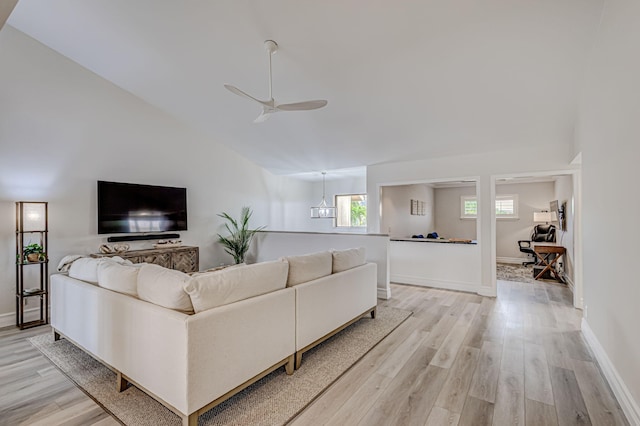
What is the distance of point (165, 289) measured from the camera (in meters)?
1.97

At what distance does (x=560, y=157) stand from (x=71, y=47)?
6.87 meters

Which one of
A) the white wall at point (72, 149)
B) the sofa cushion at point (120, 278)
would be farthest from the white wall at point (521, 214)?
the sofa cushion at point (120, 278)

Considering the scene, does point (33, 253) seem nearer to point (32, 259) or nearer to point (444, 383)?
point (32, 259)

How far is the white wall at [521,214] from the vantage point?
316 inches

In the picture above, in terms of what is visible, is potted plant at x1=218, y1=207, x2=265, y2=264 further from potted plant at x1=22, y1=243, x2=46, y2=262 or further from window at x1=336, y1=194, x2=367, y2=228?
window at x1=336, y1=194, x2=367, y2=228

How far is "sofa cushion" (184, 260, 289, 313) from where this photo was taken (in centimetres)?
192

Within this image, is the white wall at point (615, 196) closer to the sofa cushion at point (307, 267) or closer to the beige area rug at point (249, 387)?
the beige area rug at point (249, 387)

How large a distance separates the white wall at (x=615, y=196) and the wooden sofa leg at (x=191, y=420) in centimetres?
270

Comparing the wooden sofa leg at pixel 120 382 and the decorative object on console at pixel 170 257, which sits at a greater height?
the decorative object on console at pixel 170 257

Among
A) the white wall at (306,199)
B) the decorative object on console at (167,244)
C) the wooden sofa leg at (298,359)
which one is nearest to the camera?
the wooden sofa leg at (298,359)

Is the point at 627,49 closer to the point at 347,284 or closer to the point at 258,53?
the point at 347,284

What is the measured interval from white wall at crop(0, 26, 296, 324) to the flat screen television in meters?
0.14

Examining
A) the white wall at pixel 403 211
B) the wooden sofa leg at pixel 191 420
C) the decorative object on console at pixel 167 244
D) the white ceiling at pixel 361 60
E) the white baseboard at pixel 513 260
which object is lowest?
the white baseboard at pixel 513 260

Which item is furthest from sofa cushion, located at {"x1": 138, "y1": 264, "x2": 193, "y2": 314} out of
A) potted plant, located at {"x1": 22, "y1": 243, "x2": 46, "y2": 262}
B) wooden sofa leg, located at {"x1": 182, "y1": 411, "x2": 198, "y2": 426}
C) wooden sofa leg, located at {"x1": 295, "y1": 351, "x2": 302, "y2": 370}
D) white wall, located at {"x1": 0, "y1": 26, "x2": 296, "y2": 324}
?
white wall, located at {"x1": 0, "y1": 26, "x2": 296, "y2": 324}
